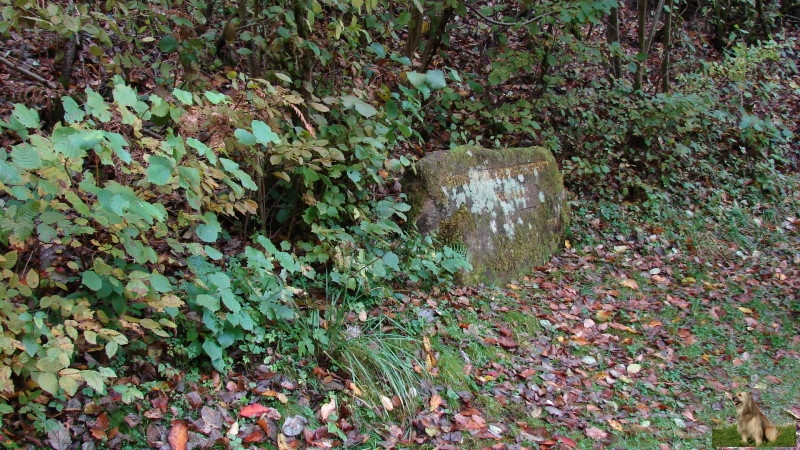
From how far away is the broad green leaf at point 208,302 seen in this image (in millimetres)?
3584

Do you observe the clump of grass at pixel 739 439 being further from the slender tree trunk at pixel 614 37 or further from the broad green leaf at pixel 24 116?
the slender tree trunk at pixel 614 37

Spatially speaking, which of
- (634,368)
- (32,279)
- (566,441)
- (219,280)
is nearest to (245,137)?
(219,280)

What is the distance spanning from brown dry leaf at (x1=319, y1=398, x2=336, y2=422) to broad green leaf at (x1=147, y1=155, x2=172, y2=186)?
1589 mm

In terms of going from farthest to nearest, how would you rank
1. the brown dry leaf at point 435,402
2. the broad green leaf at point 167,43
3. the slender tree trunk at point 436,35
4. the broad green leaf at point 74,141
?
1. the slender tree trunk at point 436,35
2. the broad green leaf at point 167,43
3. the brown dry leaf at point 435,402
4. the broad green leaf at point 74,141

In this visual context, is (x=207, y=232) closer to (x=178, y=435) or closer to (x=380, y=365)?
(x=178, y=435)

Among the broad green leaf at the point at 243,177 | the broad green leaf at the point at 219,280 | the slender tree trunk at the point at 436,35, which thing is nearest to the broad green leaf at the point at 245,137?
the broad green leaf at the point at 243,177

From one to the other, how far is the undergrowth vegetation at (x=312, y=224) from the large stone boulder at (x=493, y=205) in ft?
0.72

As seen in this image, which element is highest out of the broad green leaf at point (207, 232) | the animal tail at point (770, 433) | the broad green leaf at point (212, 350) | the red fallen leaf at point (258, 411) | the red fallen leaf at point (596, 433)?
the animal tail at point (770, 433)

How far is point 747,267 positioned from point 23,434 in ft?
21.9

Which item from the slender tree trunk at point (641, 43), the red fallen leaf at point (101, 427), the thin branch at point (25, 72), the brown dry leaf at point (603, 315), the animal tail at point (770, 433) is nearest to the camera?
the animal tail at point (770, 433)

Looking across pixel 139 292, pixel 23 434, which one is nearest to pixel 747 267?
pixel 139 292

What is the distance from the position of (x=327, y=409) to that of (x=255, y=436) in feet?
1.54

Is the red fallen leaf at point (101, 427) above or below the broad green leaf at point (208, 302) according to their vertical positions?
below

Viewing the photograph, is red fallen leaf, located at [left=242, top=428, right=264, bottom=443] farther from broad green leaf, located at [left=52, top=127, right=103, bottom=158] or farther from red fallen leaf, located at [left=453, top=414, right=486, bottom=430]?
broad green leaf, located at [left=52, top=127, right=103, bottom=158]
